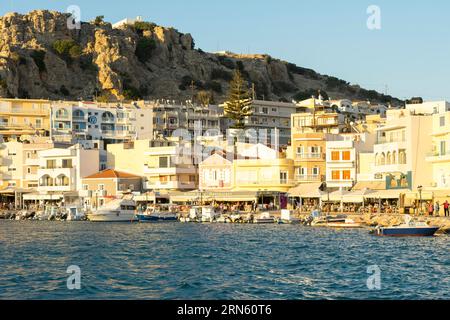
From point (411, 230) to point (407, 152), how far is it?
682 inches

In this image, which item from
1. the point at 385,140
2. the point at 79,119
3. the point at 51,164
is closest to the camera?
the point at 385,140

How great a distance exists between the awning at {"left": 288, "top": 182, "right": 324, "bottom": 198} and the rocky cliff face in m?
67.1

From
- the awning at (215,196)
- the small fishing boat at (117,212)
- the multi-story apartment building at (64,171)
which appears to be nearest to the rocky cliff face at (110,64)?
the multi-story apartment building at (64,171)

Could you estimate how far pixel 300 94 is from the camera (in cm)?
18100

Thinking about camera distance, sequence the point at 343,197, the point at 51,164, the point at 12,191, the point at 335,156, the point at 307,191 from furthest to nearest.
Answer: the point at 12,191 < the point at 51,164 < the point at 335,156 < the point at 307,191 < the point at 343,197

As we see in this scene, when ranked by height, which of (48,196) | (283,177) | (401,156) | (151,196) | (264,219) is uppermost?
(401,156)

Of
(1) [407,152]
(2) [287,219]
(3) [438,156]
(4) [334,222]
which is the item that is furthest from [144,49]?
(3) [438,156]

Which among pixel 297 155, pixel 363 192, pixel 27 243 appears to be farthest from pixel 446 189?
pixel 27 243

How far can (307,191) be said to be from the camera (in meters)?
74.6

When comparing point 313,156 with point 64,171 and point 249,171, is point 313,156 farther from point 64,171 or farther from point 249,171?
point 64,171

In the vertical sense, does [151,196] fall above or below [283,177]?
below

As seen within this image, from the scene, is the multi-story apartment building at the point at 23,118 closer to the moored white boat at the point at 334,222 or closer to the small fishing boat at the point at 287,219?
the small fishing boat at the point at 287,219
